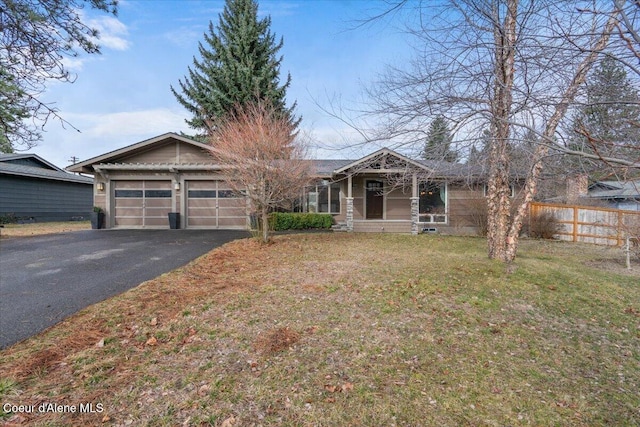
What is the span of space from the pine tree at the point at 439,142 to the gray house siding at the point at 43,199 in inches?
868

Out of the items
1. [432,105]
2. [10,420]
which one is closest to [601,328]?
[432,105]

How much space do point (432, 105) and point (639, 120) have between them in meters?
1.80

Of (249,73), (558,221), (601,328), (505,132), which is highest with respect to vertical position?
(249,73)

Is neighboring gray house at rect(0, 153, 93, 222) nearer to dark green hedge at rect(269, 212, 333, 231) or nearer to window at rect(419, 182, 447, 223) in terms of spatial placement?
dark green hedge at rect(269, 212, 333, 231)

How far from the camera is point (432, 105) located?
357 cm

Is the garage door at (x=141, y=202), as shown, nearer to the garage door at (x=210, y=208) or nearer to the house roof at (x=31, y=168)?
the garage door at (x=210, y=208)

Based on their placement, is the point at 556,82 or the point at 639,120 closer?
Result: the point at 639,120

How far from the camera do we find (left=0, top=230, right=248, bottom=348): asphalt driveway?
385cm

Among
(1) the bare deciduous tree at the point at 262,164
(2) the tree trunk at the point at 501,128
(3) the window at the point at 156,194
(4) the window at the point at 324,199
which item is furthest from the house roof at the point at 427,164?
(3) the window at the point at 156,194

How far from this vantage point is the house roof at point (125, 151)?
45.3 ft

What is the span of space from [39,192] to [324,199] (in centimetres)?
1750

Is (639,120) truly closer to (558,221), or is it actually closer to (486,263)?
(486,263)

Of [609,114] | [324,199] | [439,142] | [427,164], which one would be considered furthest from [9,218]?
[609,114]

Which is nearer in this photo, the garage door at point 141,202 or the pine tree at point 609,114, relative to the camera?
the pine tree at point 609,114
